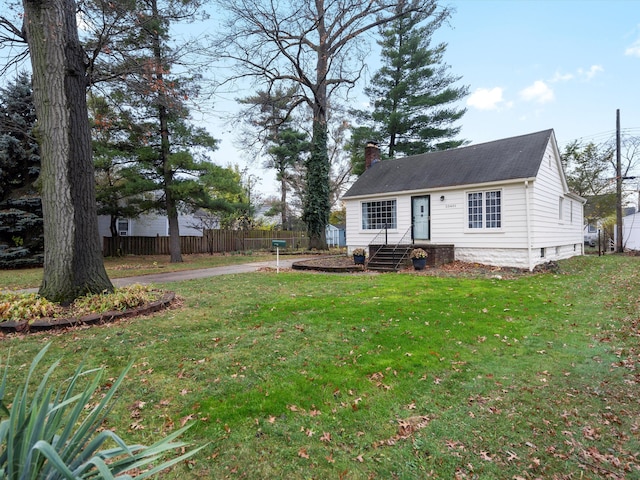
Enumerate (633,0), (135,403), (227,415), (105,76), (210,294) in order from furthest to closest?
(633,0) → (210,294) → (105,76) → (135,403) → (227,415)

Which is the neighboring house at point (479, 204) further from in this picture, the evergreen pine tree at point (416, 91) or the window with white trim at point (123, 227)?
the window with white trim at point (123, 227)

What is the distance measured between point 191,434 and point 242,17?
17.6 m

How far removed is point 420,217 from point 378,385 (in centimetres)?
1113

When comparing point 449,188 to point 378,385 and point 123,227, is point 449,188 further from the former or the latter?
point 123,227

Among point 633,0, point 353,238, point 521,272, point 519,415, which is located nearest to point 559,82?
point 633,0

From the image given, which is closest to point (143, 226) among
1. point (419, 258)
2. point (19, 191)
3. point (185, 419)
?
point (19, 191)

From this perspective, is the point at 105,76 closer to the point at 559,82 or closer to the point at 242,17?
the point at 242,17

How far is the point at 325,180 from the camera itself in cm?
2028

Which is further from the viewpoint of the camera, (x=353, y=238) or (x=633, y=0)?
(x=353, y=238)

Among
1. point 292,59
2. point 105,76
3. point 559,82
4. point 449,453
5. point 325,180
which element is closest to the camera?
point 449,453

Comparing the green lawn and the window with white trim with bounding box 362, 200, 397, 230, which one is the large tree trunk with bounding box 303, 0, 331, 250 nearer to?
the window with white trim with bounding box 362, 200, 397, 230

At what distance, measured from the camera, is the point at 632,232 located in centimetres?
2320

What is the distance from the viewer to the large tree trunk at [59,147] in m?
A: 5.68

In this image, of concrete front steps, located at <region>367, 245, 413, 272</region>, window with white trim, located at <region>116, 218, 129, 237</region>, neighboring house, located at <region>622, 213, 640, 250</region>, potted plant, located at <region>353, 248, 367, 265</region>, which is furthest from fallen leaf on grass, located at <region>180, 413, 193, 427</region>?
neighboring house, located at <region>622, 213, 640, 250</region>
